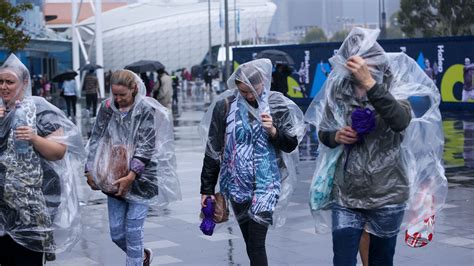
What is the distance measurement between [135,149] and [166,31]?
79625mm

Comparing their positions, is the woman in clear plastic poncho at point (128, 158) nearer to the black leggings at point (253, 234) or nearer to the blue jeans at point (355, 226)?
the black leggings at point (253, 234)

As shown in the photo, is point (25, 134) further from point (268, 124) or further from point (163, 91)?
point (163, 91)

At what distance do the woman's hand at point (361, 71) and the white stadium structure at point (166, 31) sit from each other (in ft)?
242

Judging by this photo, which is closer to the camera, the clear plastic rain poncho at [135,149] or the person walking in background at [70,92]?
the clear plastic rain poncho at [135,149]

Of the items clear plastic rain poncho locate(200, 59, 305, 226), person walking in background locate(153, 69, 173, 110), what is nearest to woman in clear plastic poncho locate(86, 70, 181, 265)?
clear plastic rain poncho locate(200, 59, 305, 226)

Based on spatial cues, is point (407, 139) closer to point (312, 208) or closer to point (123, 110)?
point (312, 208)

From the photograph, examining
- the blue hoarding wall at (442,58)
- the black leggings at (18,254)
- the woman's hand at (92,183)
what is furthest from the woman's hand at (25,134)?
the blue hoarding wall at (442,58)

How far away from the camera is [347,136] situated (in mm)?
4387

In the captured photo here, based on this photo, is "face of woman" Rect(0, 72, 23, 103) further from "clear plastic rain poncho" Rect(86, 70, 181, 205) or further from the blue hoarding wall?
the blue hoarding wall

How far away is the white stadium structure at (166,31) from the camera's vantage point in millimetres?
81938

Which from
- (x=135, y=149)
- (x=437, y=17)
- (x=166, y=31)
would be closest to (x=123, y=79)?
(x=135, y=149)

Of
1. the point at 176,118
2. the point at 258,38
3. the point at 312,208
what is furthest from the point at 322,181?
the point at 258,38

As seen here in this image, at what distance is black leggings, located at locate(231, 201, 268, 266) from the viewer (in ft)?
16.3

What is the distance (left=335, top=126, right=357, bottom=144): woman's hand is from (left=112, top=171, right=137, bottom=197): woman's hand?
1504mm
